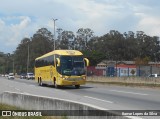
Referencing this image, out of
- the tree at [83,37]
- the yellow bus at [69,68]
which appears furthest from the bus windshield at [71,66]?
the tree at [83,37]

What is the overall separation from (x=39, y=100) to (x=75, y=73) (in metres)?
19.4

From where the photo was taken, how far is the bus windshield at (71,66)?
114ft

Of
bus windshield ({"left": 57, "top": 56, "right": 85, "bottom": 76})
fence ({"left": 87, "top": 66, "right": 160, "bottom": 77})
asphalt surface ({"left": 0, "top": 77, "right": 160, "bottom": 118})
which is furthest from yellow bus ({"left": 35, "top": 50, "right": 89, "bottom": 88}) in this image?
fence ({"left": 87, "top": 66, "right": 160, "bottom": 77})

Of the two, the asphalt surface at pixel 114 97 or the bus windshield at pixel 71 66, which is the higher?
the bus windshield at pixel 71 66

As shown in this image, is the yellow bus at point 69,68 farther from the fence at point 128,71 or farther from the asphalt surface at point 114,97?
the fence at point 128,71

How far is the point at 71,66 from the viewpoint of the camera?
1374 inches

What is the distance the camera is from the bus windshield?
3478cm

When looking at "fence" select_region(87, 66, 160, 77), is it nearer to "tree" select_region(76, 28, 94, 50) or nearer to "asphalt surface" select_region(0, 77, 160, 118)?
"asphalt surface" select_region(0, 77, 160, 118)

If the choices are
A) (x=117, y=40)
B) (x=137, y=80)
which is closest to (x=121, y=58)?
(x=117, y=40)

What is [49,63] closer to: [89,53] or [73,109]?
[73,109]

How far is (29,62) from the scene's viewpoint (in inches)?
5955

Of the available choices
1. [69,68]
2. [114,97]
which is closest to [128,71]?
[69,68]

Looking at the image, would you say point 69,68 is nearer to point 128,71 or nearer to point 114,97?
point 114,97

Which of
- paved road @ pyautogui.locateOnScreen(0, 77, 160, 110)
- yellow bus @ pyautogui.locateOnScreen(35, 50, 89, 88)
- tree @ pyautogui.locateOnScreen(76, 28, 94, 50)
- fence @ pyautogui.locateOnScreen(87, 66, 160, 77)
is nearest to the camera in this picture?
paved road @ pyautogui.locateOnScreen(0, 77, 160, 110)
